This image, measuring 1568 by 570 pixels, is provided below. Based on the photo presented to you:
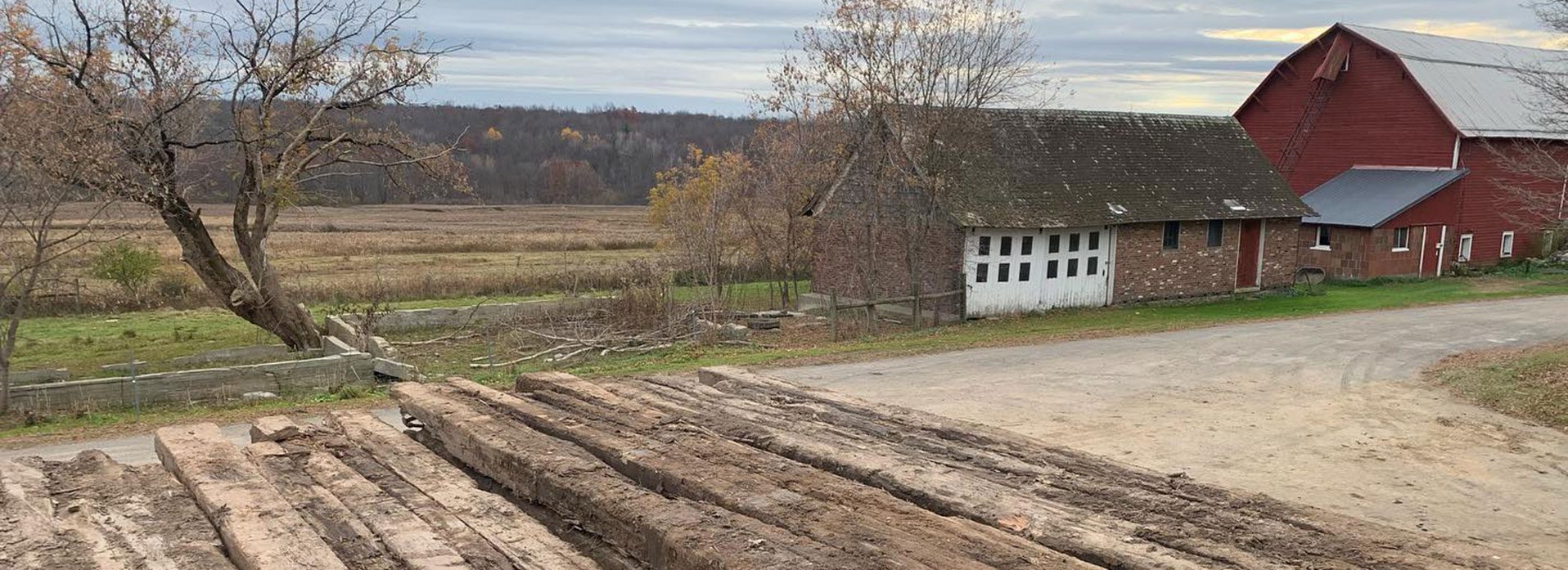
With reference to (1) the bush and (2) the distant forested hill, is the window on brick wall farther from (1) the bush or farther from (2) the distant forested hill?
(2) the distant forested hill

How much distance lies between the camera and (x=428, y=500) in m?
4.15

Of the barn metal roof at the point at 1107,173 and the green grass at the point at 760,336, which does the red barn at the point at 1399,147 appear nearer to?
the green grass at the point at 760,336

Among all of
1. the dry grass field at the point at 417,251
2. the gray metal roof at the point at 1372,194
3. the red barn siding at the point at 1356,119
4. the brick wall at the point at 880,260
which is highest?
the red barn siding at the point at 1356,119

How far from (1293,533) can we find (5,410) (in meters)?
14.3

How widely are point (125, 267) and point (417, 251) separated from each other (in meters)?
17.9

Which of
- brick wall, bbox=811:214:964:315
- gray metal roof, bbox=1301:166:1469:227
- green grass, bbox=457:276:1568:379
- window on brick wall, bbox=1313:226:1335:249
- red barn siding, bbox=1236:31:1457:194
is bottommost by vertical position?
green grass, bbox=457:276:1568:379

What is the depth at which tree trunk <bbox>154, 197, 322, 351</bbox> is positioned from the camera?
16594 mm

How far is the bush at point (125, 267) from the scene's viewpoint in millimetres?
25109

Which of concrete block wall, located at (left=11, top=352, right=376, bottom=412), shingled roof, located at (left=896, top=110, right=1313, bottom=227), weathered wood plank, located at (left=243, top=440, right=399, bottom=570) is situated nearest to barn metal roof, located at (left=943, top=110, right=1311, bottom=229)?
shingled roof, located at (left=896, top=110, right=1313, bottom=227)

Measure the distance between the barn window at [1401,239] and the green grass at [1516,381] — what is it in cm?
1358

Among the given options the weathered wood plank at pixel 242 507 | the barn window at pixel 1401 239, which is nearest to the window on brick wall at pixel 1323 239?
the barn window at pixel 1401 239

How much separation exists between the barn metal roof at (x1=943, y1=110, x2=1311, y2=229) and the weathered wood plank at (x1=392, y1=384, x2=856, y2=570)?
1708 cm

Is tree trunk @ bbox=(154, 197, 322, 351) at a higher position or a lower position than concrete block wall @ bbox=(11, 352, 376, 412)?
higher

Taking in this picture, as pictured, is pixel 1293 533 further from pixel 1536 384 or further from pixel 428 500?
pixel 1536 384
